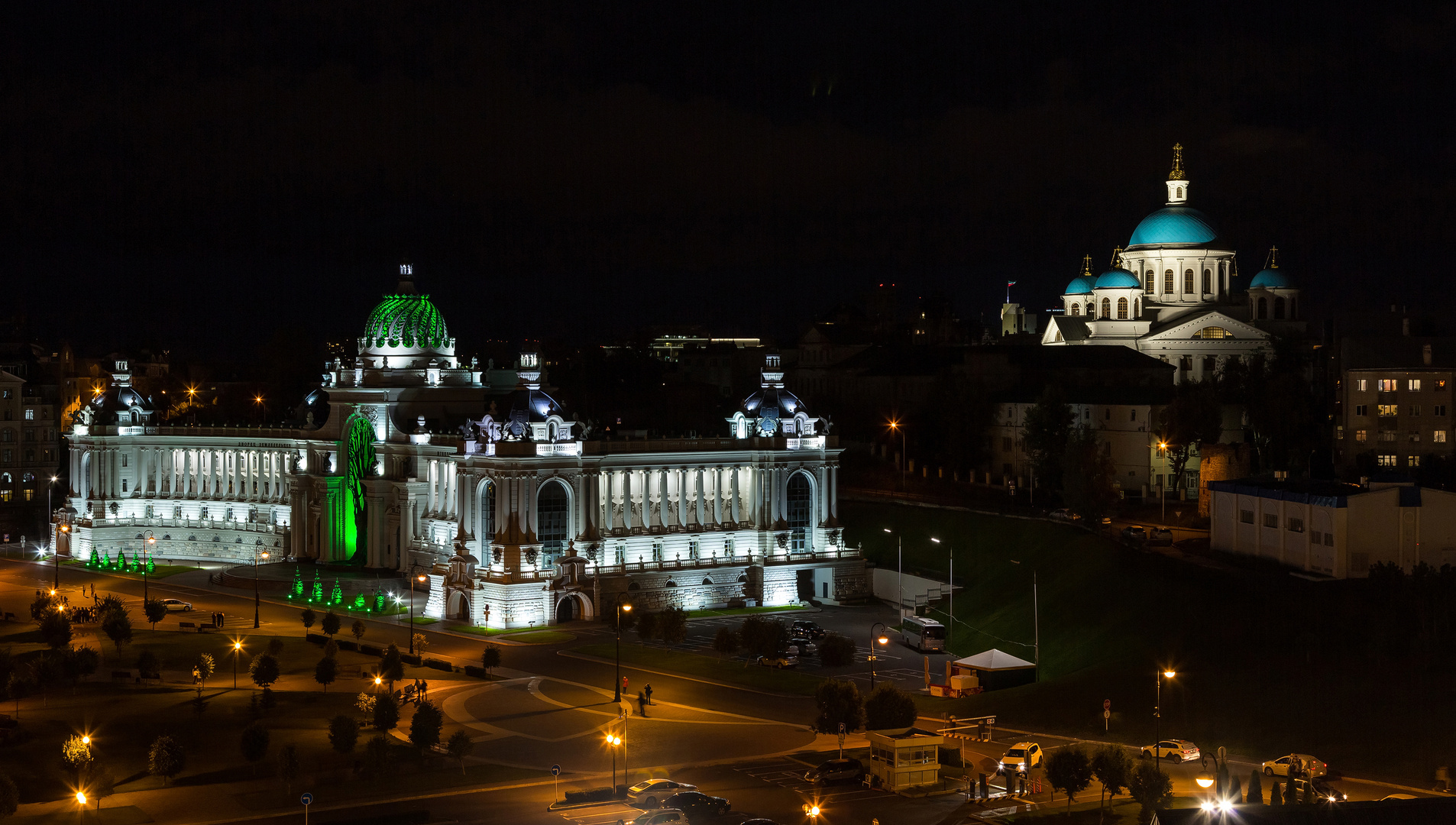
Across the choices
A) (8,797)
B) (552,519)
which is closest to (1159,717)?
(8,797)

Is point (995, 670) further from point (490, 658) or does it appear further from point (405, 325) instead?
point (405, 325)

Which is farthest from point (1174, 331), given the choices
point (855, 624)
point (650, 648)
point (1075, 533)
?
point (650, 648)

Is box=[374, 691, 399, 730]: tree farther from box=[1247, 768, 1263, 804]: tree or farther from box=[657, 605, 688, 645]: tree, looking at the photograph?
box=[1247, 768, 1263, 804]: tree

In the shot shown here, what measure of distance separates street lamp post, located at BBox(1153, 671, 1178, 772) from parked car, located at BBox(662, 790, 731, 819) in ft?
46.3

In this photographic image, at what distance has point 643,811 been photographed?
51719mm

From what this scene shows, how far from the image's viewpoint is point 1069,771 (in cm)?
5153

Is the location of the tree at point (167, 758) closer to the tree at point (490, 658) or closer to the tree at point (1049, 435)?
the tree at point (490, 658)

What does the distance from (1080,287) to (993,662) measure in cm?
8187

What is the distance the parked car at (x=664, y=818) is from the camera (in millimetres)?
49625

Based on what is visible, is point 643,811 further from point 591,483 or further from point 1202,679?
point 591,483

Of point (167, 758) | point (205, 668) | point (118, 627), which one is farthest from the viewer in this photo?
point (118, 627)

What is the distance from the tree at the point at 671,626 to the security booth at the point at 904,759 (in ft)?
82.0

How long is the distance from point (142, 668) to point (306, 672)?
7105 mm

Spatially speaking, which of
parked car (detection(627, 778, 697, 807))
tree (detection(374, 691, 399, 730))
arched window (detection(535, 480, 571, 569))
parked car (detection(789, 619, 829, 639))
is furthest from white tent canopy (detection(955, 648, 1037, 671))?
arched window (detection(535, 480, 571, 569))
